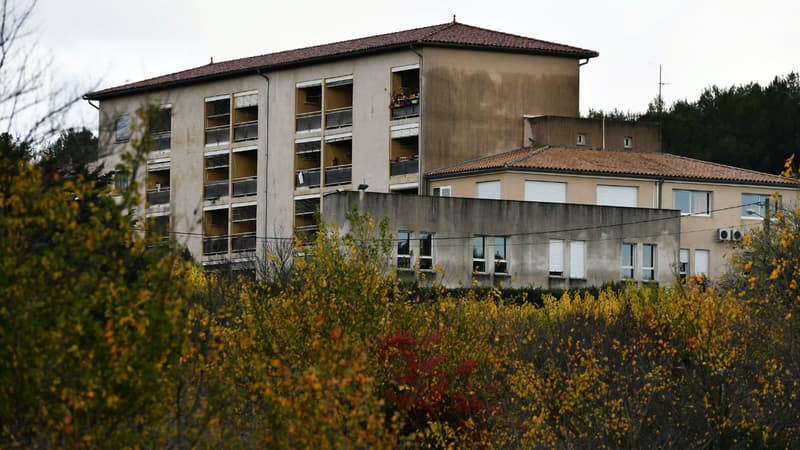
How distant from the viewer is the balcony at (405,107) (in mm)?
57250

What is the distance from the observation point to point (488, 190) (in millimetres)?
55500

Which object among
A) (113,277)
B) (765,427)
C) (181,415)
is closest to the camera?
(113,277)

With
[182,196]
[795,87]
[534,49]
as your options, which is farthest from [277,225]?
[795,87]

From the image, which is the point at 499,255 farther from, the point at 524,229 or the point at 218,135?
the point at 218,135

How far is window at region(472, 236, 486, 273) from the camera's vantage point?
50938mm

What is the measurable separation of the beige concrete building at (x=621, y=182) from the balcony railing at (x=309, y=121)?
6588 mm

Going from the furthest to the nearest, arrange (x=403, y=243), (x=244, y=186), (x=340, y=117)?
(x=244, y=186)
(x=340, y=117)
(x=403, y=243)

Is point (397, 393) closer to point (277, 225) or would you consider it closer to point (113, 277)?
point (113, 277)

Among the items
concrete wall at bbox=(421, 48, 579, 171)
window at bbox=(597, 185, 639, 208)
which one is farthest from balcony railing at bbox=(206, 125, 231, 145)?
window at bbox=(597, 185, 639, 208)

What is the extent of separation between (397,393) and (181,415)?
921 cm

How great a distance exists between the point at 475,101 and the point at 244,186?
11.7m

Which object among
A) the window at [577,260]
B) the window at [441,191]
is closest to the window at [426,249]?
the window at [577,260]

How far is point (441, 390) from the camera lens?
72.2 feet

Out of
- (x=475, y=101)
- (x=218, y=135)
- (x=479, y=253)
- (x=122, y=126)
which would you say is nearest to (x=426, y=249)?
(x=479, y=253)
